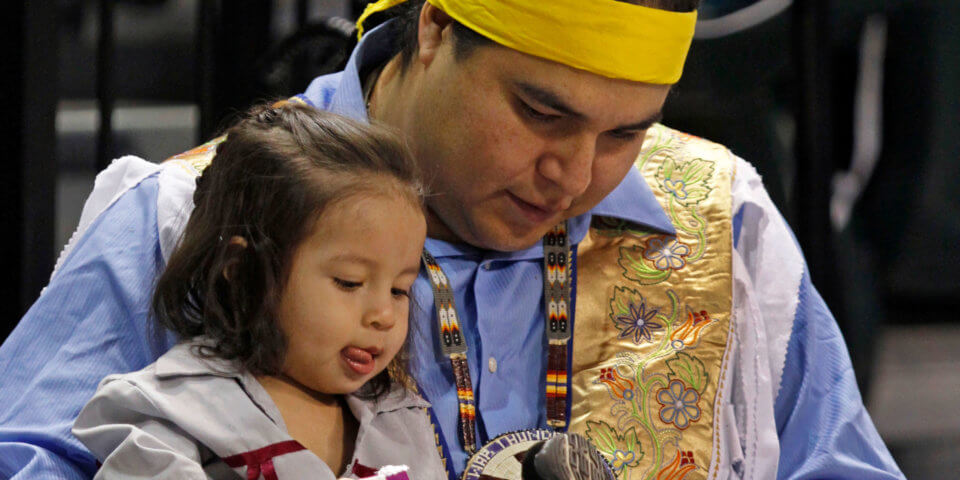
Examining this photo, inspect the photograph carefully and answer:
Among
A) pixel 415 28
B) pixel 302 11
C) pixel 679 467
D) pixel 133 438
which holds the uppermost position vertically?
pixel 415 28

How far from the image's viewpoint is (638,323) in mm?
1927

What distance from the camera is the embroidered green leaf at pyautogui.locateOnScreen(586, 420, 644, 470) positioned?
1.82m

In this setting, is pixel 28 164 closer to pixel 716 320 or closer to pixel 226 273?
pixel 226 273

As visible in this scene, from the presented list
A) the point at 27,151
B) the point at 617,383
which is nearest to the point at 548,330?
the point at 617,383

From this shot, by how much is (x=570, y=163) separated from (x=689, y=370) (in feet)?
1.35

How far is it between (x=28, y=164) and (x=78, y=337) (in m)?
0.91

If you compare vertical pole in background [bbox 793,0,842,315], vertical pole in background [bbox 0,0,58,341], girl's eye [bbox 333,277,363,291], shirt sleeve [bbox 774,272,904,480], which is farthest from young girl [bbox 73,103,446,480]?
vertical pole in background [bbox 793,0,842,315]

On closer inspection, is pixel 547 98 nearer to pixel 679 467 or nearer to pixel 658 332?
pixel 658 332

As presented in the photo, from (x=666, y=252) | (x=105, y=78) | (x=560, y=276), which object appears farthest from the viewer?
(x=105, y=78)

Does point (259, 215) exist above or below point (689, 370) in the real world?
above

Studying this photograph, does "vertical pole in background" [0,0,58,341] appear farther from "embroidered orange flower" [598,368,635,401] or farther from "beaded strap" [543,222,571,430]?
"embroidered orange flower" [598,368,635,401]

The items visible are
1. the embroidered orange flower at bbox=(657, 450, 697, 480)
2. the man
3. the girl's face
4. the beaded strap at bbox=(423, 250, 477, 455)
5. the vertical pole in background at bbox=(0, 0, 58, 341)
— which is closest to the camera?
the girl's face

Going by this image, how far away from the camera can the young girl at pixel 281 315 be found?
1.36m

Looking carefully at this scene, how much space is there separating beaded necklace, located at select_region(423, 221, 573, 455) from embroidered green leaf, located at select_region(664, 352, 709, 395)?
0.17 m
